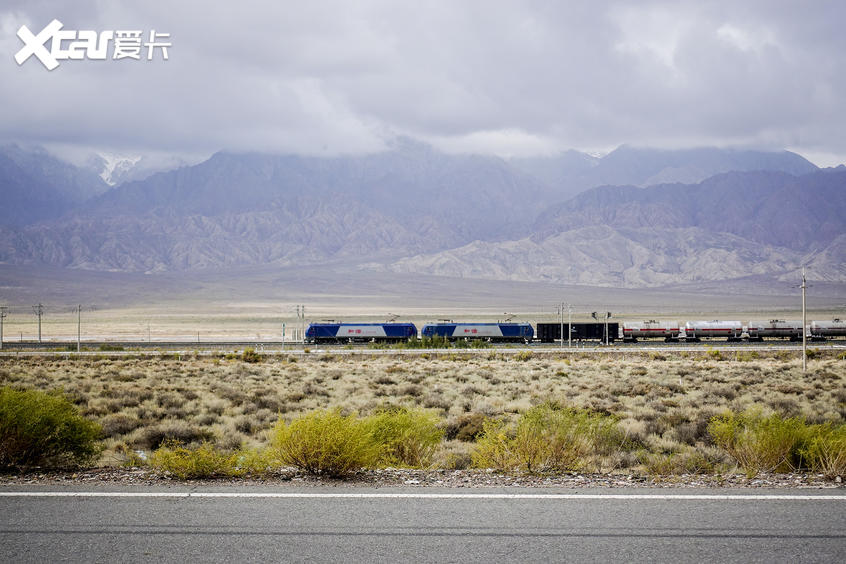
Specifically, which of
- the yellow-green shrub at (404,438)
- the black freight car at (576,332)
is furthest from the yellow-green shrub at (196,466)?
the black freight car at (576,332)

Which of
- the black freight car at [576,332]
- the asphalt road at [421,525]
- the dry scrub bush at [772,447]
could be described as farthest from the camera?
the black freight car at [576,332]

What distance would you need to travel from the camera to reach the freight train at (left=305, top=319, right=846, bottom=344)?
228 ft

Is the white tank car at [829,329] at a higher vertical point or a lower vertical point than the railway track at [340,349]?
higher

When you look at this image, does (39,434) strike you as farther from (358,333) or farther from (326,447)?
(358,333)

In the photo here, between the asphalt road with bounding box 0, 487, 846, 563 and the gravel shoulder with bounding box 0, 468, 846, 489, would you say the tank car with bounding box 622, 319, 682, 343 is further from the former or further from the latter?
the asphalt road with bounding box 0, 487, 846, 563

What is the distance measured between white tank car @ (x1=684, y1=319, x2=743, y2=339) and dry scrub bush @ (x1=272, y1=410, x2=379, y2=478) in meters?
68.5

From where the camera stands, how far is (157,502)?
24.9 ft

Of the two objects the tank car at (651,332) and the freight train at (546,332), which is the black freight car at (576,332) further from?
the tank car at (651,332)

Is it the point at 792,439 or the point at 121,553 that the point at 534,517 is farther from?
the point at 792,439

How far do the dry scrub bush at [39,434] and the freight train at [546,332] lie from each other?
191 feet

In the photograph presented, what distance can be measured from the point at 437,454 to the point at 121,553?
724cm

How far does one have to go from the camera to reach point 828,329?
71812 millimetres

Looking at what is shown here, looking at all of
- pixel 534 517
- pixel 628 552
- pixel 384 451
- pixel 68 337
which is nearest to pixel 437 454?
pixel 384 451

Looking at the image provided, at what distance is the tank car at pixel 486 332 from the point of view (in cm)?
6950
